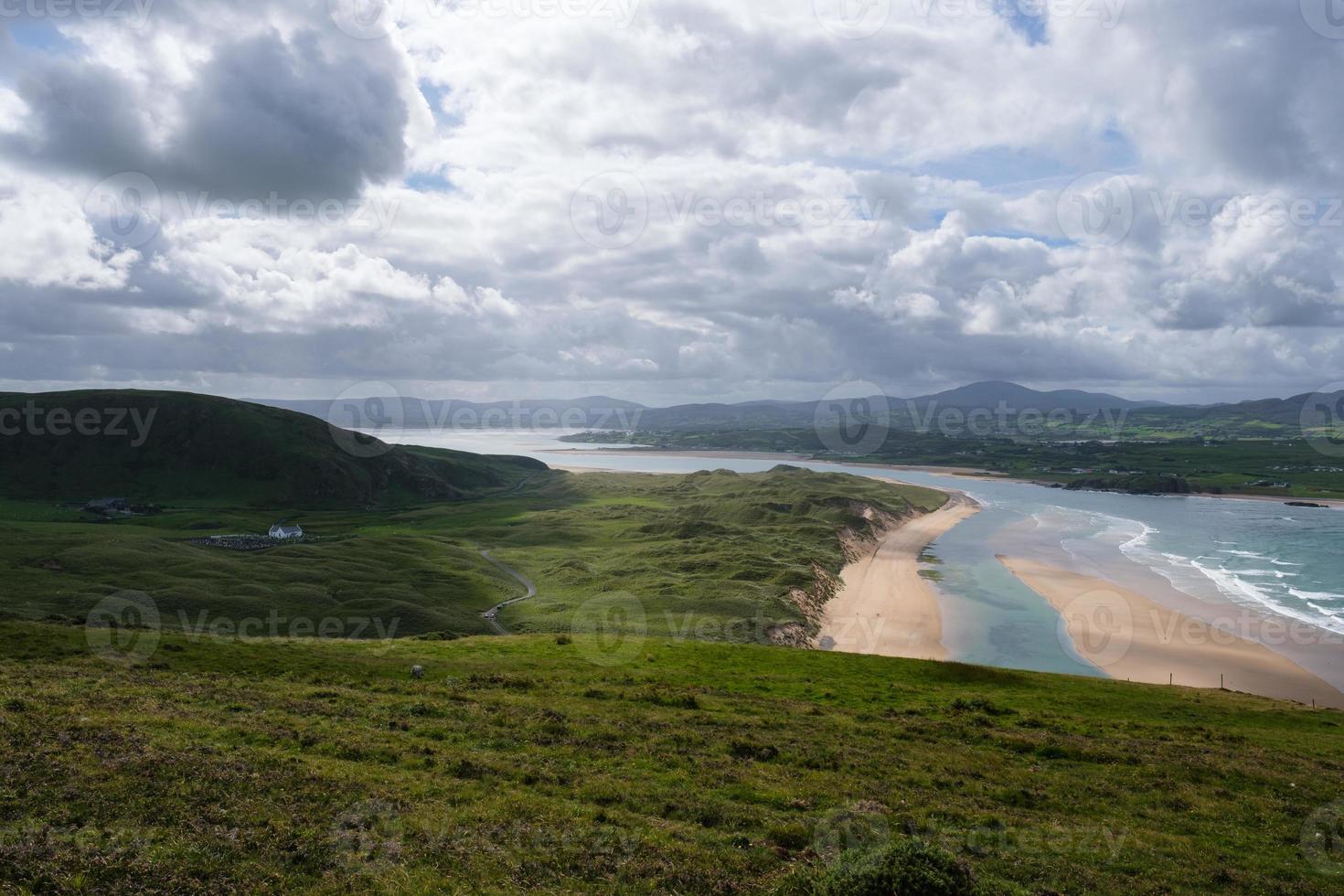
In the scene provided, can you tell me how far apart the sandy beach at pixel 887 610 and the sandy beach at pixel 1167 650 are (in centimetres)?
1436

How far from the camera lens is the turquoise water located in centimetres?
6806

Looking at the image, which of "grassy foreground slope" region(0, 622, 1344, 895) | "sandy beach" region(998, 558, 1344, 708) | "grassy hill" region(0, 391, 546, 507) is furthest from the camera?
"grassy hill" region(0, 391, 546, 507)

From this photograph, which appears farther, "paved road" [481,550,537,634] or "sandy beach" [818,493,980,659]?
"sandy beach" [818,493,980,659]

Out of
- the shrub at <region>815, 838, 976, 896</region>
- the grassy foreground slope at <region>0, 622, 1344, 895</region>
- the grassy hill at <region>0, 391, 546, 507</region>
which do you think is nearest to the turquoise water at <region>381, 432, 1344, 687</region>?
the grassy foreground slope at <region>0, 622, 1344, 895</region>

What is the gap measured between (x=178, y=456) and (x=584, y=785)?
610 ft

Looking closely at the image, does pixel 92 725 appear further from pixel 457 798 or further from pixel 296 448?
pixel 296 448

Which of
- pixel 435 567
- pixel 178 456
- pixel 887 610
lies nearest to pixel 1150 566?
pixel 887 610

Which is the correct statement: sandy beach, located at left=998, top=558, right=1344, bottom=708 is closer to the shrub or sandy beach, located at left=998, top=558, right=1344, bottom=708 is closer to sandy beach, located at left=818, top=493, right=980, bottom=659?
sandy beach, located at left=818, top=493, right=980, bottom=659

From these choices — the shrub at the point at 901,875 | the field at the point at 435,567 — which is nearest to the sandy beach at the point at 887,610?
the field at the point at 435,567

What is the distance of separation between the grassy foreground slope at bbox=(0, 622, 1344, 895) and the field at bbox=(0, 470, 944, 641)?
78.1 feet

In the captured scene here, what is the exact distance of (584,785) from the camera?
20953 mm

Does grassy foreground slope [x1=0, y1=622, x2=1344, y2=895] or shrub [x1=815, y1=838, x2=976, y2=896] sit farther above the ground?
shrub [x1=815, y1=838, x2=976, y2=896]

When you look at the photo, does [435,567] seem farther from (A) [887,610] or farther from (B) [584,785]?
(B) [584,785]

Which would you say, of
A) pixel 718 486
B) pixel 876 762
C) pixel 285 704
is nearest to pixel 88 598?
Answer: pixel 285 704
